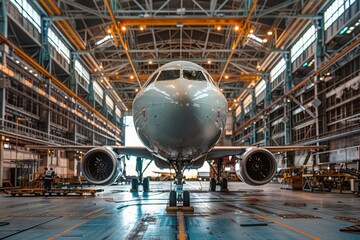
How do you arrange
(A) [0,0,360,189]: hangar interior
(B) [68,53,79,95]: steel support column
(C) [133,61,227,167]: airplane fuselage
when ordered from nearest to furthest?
1. (C) [133,61,227,167]: airplane fuselage
2. (A) [0,0,360,189]: hangar interior
3. (B) [68,53,79,95]: steel support column

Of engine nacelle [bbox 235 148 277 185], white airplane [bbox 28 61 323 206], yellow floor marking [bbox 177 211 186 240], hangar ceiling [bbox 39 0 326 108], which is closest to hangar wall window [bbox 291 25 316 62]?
hangar ceiling [bbox 39 0 326 108]

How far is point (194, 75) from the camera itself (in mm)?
10203

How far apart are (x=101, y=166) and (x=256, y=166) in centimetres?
549

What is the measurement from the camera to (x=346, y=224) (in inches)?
329

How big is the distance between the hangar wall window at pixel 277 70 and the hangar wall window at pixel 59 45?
22419 millimetres

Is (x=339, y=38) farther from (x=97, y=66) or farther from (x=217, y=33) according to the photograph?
(x=97, y=66)

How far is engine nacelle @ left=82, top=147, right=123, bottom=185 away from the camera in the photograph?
43.3 ft

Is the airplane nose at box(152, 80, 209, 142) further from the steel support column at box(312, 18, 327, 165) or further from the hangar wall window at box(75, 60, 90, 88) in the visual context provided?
the hangar wall window at box(75, 60, 90, 88)

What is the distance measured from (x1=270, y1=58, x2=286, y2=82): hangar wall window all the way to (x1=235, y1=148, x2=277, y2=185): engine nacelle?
95.7 ft

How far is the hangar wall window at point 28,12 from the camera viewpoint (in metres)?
27.9

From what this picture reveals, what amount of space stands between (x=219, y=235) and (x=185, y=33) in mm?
37685

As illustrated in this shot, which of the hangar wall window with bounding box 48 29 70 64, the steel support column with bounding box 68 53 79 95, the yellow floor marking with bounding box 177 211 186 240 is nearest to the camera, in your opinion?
the yellow floor marking with bounding box 177 211 186 240

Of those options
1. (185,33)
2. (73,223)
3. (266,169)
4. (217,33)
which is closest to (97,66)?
(185,33)

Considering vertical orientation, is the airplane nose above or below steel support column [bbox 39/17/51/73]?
below
